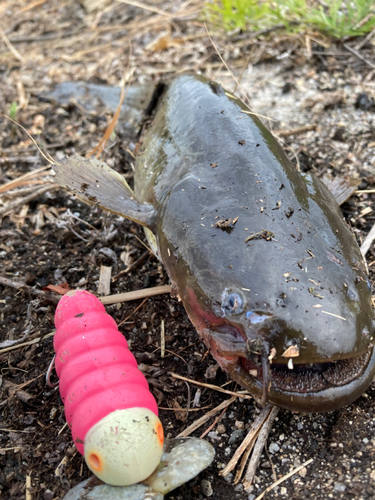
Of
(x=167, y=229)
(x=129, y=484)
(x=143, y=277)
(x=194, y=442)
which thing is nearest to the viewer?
(x=129, y=484)

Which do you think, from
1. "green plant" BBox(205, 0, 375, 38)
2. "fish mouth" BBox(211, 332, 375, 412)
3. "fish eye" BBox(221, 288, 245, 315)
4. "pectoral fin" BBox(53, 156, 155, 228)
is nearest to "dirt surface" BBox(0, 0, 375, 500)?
"green plant" BBox(205, 0, 375, 38)

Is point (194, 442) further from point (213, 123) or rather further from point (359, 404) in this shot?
point (213, 123)

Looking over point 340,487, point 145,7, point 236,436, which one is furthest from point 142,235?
point 145,7

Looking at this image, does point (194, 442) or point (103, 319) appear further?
point (103, 319)

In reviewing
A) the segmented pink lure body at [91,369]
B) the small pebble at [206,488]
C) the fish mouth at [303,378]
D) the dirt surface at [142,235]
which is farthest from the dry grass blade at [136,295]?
the small pebble at [206,488]

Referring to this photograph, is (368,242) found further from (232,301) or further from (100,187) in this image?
(100,187)

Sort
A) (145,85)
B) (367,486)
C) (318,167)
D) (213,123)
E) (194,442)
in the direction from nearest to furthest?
1. (367,486)
2. (194,442)
3. (213,123)
4. (318,167)
5. (145,85)

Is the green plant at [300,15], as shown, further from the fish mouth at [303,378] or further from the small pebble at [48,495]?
the small pebble at [48,495]

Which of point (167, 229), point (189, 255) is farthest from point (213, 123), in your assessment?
point (189, 255)
